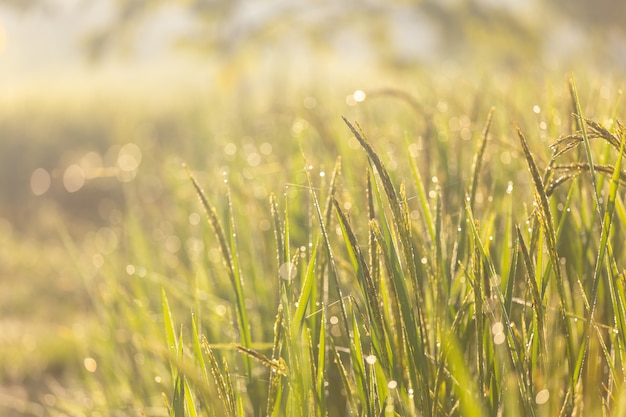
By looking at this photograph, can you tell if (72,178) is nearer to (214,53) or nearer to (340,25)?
(214,53)

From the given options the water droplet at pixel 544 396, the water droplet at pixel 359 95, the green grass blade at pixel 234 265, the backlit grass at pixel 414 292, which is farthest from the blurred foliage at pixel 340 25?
the water droplet at pixel 544 396

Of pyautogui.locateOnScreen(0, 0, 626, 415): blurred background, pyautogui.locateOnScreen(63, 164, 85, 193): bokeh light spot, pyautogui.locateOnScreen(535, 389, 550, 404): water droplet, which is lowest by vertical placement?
pyautogui.locateOnScreen(535, 389, 550, 404): water droplet

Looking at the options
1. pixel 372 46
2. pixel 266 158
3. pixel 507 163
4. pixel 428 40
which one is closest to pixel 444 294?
pixel 507 163

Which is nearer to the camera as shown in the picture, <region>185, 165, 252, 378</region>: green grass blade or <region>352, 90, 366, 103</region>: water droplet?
<region>185, 165, 252, 378</region>: green grass blade

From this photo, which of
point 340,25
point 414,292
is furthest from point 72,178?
point 414,292

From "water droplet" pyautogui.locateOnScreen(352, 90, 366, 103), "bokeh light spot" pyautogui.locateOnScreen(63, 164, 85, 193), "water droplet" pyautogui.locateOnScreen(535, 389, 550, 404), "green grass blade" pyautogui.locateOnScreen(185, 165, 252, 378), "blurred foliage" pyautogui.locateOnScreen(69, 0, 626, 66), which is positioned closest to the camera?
"water droplet" pyautogui.locateOnScreen(535, 389, 550, 404)

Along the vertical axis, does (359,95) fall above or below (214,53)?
below

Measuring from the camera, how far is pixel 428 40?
905 centimetres

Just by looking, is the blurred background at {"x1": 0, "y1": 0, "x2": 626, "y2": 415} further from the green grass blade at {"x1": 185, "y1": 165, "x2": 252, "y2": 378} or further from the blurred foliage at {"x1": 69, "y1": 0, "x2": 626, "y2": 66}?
the green grass blade at {"x1": 185, "y1": 165, "x2": 252, "y2": 378}

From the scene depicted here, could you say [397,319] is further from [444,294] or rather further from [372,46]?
[372,46]

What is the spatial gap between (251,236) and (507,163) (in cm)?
51

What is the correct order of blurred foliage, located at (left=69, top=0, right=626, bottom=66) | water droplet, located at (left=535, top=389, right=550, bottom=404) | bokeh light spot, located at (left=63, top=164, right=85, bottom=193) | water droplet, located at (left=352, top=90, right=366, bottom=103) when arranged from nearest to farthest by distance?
water droplet, located at (left=535, top=389, right=550, bottom=404) < water droplet, located at (left=352, top=90, right=366, bottom=103) < bokeh light spot, located at (left=63, top=164, right=85, bottom=193) < blurred foliage, located at (left=69, top=0, right=626, bottom=66)

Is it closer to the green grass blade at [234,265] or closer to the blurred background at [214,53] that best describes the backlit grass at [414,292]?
the green grass blade at [234,265]

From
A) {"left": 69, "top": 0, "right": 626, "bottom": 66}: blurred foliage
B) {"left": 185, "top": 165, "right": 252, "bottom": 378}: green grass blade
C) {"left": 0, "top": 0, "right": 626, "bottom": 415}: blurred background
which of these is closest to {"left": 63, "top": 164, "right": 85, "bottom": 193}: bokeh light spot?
{"left": 0, "top": 0, "right": 626, "bottom": 415}: blurred background
